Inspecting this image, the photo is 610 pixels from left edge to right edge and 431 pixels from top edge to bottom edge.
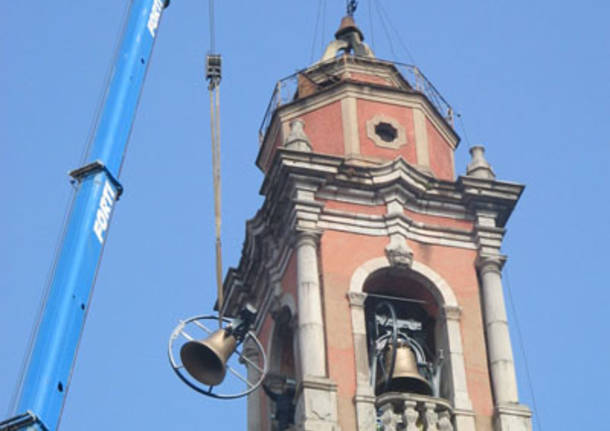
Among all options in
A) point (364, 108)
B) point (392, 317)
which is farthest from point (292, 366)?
point (364, 108)

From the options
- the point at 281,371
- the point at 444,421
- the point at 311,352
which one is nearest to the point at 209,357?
the point at 311,352

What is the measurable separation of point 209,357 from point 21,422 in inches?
173

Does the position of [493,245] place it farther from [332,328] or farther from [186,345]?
[186,345]

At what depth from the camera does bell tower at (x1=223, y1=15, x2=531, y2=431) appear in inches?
1732

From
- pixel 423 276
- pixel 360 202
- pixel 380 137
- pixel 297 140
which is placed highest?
pixel 380 137

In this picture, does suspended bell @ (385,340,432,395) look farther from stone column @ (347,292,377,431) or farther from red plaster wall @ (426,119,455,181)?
red plaster wall @ (426,119,455,181)

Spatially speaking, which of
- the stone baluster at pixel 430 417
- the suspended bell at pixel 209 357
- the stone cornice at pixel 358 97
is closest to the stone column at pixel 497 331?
the stone baluster at pixel 430 417

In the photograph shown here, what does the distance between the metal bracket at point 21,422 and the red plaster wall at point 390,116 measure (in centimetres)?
1336

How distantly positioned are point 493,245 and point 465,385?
3.58 m

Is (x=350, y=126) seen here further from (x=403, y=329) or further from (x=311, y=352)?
(x=311, y=352)

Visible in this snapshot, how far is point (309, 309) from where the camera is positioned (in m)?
44.7

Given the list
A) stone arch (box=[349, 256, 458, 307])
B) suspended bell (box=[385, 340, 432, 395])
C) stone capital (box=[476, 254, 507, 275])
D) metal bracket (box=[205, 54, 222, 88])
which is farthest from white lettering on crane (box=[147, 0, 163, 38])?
suspended bell (box=[385, 340, 432, 395])

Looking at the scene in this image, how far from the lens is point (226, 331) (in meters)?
40.6

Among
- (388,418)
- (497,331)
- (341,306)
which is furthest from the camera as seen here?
(497,331)
